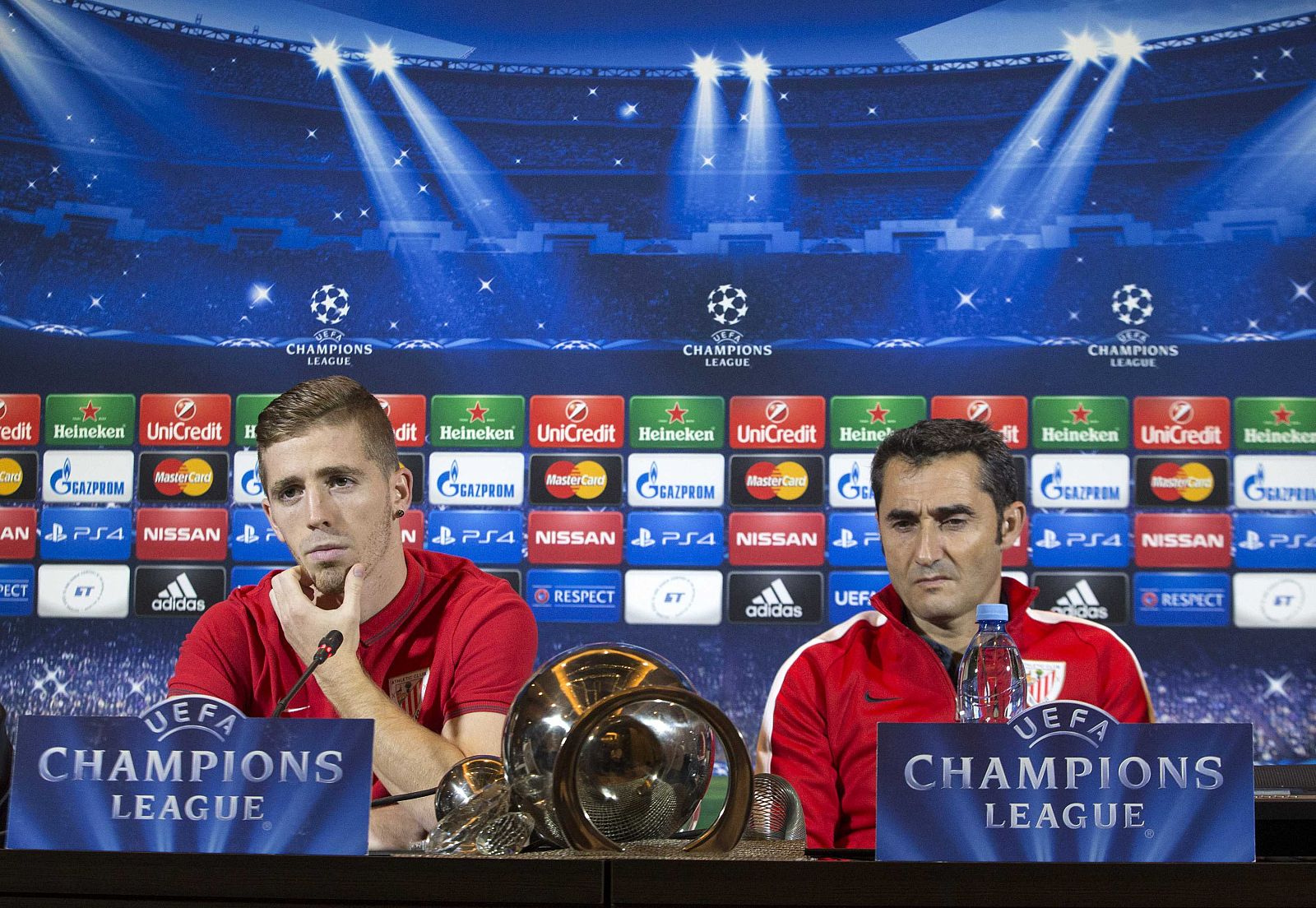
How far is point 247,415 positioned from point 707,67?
1.31 metres

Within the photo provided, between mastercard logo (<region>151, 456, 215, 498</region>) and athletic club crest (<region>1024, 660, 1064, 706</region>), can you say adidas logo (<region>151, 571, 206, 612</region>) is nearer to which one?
mastercard logo (<region>151, 456, 215, 498</region>)

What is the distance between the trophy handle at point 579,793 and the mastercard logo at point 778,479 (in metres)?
1.89

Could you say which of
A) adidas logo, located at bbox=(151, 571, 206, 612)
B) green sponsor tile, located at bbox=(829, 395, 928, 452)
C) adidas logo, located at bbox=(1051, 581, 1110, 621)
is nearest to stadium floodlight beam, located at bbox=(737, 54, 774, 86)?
green sponsor tile, located at bbox=(829, 395, 928, 452)

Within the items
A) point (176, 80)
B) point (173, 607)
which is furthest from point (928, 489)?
point (176, 80)

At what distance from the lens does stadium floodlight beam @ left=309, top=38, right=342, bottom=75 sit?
9.52 ft

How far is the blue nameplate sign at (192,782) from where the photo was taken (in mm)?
903

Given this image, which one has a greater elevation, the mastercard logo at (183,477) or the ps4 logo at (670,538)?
the mastercard logo at (183,477)

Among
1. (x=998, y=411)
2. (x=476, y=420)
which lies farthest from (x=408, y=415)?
(x=998, y=411)

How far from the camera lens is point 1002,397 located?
2.78 meters

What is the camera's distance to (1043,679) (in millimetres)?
1876

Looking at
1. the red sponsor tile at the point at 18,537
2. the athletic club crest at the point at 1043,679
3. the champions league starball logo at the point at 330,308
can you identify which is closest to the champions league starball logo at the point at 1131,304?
the athletic club crest at the point at 1043,679

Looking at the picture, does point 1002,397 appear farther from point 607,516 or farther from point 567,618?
point 567,618

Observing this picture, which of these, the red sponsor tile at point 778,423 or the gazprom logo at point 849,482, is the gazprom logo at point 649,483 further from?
the gazprom logo at point 849,482

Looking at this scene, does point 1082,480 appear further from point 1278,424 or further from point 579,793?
point 579,793
